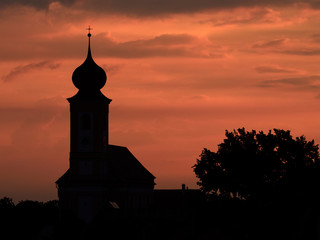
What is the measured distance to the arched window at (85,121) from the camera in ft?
450

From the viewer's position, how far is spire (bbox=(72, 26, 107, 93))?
5438 inches

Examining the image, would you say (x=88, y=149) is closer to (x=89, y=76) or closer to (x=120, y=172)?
(x=89, y=76)

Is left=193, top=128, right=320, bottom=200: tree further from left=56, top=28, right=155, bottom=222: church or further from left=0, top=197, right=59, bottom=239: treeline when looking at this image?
left=56, top=28, right=155, bottom=222: church

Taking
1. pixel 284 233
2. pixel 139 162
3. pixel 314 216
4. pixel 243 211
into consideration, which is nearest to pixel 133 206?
pixel 139 162

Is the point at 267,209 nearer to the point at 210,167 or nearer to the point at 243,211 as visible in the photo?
the point at 243,211

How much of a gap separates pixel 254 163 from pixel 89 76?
3447 cm

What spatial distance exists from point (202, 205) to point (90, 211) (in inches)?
1316

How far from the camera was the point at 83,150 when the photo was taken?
138375mm

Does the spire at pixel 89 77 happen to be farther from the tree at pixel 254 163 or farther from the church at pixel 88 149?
the tree at pixel 254 163

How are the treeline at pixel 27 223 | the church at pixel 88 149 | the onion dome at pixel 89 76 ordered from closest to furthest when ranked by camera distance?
1. the treeline at pixel 27 223
2. the church at pixel 88 149
3. the onion dome at pixel 89 76

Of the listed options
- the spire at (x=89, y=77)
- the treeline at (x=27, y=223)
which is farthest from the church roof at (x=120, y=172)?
the treeline at (x=27, y=223)

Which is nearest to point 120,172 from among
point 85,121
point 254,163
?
point 85,121

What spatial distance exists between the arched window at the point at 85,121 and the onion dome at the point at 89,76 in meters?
2.88

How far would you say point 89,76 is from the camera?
455ft
